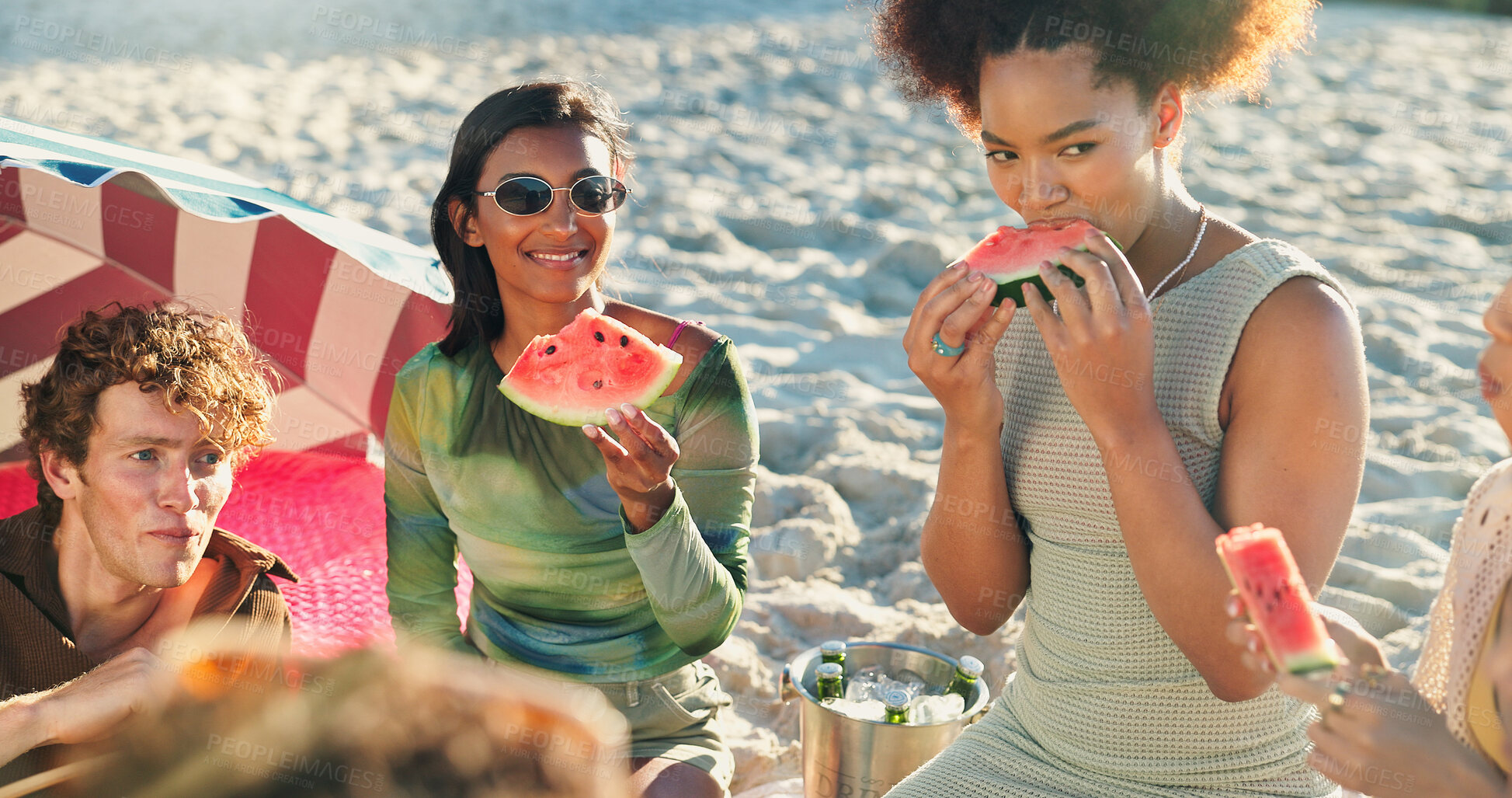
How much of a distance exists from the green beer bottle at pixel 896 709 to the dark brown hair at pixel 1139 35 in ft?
4.67

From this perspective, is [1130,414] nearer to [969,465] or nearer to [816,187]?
[969,465]

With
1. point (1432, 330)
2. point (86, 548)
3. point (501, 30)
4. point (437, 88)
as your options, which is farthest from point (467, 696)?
point (501, 30)

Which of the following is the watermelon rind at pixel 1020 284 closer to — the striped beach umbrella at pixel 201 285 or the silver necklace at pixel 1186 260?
the silver necklace at pixel 1186 260

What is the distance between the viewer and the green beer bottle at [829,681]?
9.95 feet

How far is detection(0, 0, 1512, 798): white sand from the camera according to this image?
4.43 meters

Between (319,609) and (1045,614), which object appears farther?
(319,609)

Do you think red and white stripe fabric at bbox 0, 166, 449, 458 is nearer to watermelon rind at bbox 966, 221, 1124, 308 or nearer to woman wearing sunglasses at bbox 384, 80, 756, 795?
woman wearing sunglasses at bbox 384, 80, 756, 795

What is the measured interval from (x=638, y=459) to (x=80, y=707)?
3.30ft

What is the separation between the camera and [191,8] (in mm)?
12703

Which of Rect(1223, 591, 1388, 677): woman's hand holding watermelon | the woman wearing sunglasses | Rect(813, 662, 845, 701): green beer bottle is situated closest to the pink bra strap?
the woman wearing sunglasses

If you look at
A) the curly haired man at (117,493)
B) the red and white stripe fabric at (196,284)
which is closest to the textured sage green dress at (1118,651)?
the curly haired man at (117,493)

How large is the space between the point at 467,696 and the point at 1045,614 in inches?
70.3

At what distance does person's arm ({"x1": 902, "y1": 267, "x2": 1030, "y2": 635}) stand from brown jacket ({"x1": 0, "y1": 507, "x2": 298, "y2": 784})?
4.46 ft

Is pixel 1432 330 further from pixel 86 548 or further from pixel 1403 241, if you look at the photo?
pixel 86 548
